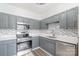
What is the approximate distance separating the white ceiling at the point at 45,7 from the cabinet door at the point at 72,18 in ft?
0.29

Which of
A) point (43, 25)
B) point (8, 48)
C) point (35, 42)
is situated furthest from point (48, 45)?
point (8, 48)

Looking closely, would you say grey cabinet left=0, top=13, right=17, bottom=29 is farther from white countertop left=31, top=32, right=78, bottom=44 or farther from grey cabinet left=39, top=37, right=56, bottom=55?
grey cabinet left=39, top=37, right=56, bottom=55

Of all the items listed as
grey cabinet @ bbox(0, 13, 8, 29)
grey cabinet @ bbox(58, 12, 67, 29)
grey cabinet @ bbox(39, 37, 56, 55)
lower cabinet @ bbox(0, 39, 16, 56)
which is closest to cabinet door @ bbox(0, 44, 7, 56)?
lower cabinet @ bbox(0, 39, 16, 56)

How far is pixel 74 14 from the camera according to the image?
654 mm

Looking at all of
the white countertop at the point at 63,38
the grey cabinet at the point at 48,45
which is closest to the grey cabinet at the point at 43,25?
the white countertop at the point at 63,38

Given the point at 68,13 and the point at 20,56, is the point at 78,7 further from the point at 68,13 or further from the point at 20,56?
the point at 20,56

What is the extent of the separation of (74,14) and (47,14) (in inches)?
15.8

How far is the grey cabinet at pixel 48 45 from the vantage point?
796 millimetres

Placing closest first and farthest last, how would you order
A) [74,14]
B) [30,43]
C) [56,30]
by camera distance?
1. [74,14]
2. [56,30]
3. [30,43]

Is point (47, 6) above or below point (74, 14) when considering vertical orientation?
above

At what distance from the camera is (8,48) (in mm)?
748

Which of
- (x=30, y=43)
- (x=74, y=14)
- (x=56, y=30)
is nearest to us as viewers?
(x=74, y=14)

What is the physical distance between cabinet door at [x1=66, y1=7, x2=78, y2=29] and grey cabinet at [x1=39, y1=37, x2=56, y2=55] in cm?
39

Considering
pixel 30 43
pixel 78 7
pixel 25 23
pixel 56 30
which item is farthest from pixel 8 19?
pixel 78 7
